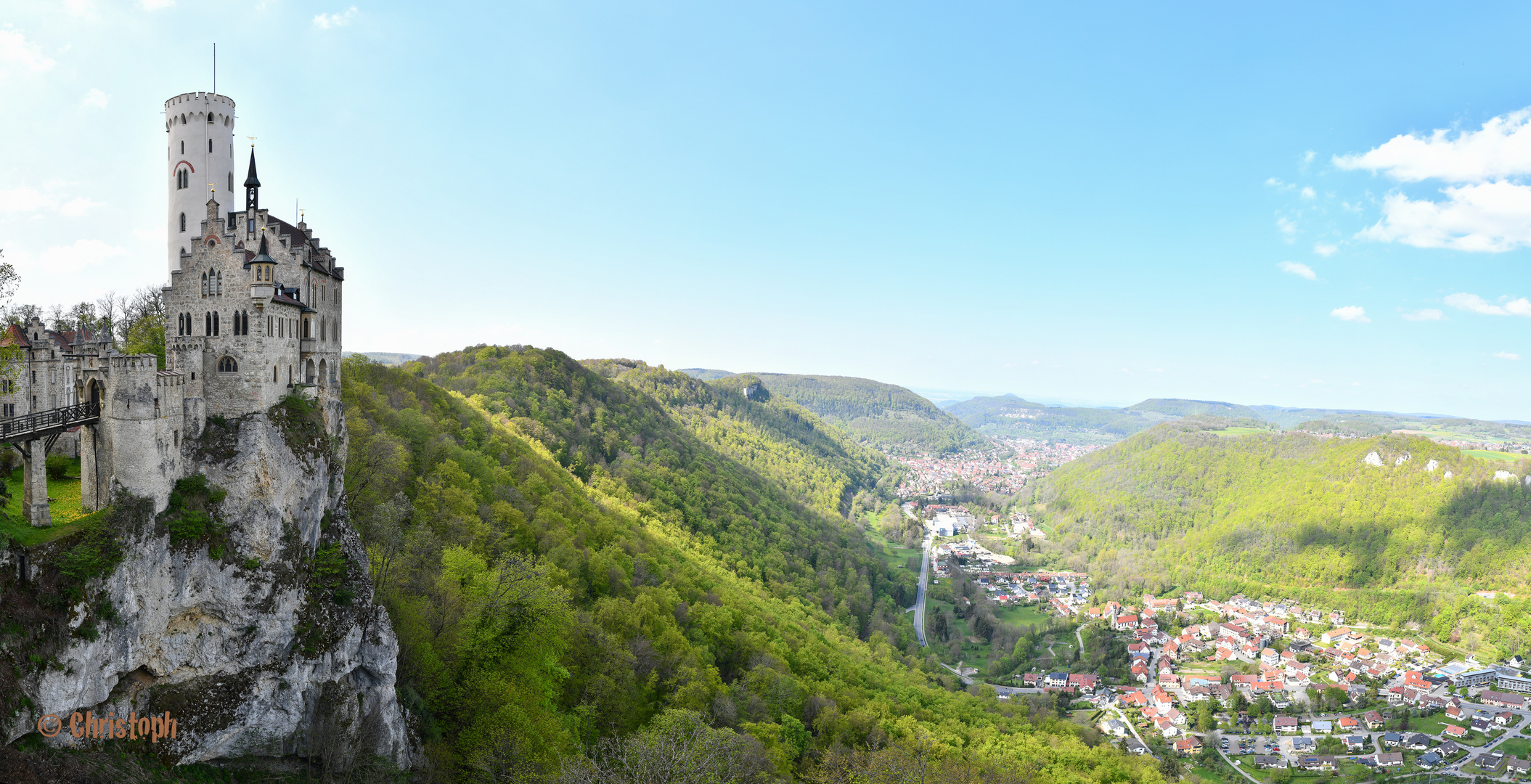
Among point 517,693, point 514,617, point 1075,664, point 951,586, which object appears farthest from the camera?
point 951,586

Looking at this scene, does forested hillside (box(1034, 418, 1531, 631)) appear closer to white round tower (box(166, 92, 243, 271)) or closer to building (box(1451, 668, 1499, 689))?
building (box(1451, 668, 1499, 689))

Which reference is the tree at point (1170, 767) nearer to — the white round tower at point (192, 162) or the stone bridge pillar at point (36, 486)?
the stone bridge pillar at point (36, 486)

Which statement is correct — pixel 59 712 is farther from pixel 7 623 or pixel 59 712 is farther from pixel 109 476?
pixel 109 476

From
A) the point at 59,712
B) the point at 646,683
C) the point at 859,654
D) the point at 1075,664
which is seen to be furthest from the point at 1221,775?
the point at 59,712

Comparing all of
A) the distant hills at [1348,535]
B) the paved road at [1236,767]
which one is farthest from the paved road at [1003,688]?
the distant hills at [1348,535]

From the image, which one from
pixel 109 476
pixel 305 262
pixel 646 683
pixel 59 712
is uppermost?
pixel 305 262

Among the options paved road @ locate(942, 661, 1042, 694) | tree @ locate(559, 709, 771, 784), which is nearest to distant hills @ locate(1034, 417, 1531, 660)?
paved road @ locate(942, 661, 1042, 694)
